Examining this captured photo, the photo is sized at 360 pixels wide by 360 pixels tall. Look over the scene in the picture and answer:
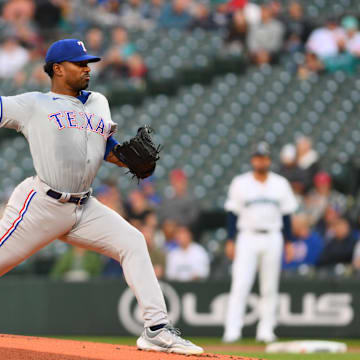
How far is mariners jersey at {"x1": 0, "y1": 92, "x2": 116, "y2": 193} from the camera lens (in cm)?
500

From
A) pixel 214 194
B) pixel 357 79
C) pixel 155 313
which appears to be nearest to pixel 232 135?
pixel 214 194

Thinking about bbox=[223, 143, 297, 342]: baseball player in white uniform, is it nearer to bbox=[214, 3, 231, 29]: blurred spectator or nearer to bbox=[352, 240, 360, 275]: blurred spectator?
bbox=[352, 240, 360, 275]: blurred spectator

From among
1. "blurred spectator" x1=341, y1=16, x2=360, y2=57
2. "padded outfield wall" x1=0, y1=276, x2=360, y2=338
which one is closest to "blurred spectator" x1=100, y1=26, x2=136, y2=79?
"blurred spectator" x1=341, y1=16, x2=360, y2=57

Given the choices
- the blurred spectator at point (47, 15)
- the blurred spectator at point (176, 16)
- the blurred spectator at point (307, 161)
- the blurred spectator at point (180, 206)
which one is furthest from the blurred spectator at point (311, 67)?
the blurred spectator at point (47, 15)

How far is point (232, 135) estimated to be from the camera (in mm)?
13523

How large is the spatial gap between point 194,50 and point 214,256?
484 centimetres

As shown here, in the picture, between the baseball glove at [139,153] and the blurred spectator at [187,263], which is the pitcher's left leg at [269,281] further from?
the baseball glove at [139,153]

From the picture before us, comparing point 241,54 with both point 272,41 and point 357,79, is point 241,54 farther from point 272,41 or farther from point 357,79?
point 357,79

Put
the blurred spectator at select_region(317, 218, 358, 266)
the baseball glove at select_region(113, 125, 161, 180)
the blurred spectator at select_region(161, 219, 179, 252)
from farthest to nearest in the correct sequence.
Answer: the blurred spectator at select_region(161, 219, 179, 252)
the blurred spectator at select_region(317, 218, 358, 266)
the baseball glove at select_region(113, 125, 161, 180)

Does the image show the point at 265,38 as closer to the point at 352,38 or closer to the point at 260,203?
the point at 352,38

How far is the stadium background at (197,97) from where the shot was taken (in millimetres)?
11406

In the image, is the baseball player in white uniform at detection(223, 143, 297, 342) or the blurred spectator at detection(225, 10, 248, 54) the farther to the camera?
the blurred spectator at detection(225, 10, 248, 54)

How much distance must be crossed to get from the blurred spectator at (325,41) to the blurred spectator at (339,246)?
4.68m

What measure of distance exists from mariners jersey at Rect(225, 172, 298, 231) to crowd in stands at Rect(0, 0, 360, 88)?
5399 millimetres
